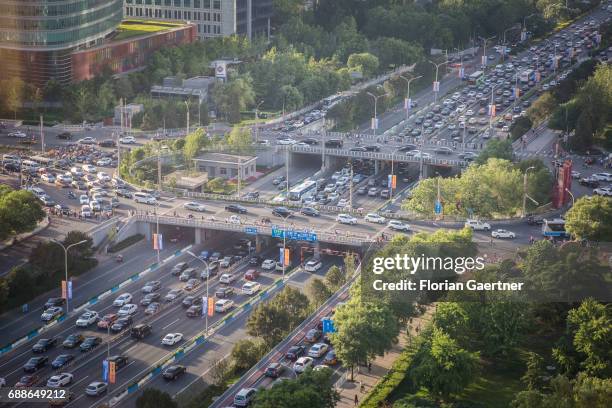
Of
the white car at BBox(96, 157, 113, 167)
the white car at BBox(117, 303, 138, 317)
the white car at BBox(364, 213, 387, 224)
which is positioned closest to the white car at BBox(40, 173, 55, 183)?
the white car at BBox(96, 157, 113, 167)

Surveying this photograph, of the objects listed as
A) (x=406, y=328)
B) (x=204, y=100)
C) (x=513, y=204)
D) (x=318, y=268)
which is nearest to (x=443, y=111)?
(x=204, y=100)

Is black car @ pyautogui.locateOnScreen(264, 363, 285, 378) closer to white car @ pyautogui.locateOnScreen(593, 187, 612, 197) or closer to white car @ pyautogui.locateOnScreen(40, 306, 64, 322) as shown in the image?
white car @ pyautogui.locateOnScreen(40, 306, 64, 322)

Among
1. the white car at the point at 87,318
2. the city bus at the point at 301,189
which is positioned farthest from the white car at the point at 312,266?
the white car at the point at 87,318

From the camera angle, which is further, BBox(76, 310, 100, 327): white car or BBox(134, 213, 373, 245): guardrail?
BBox(134, 213, 373, 245): guardrail

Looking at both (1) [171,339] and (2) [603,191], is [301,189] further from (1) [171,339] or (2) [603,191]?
(1) [171,339]

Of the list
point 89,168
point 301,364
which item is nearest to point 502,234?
point 301,364

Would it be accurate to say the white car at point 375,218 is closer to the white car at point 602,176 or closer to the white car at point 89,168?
the white car at point 602,176
